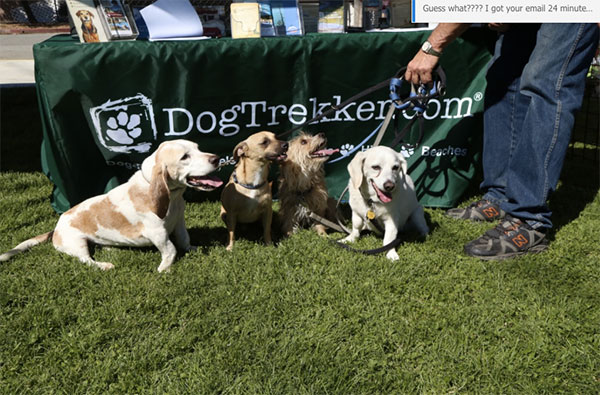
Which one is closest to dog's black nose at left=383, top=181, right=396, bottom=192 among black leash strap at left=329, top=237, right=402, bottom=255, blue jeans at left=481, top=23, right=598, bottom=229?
black leash strap at left=329, top=237, right=402, bottom=255

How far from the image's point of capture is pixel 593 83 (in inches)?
197

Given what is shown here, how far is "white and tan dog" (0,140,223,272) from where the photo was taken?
2.74 meters

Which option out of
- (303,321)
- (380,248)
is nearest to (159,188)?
(303,321)

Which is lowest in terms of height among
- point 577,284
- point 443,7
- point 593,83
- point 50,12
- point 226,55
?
point 577,284

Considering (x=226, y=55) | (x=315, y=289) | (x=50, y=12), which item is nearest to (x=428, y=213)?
(x=315, y=289)

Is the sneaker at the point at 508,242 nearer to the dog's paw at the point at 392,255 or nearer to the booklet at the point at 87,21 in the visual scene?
the dog's paw at the point at 392,255

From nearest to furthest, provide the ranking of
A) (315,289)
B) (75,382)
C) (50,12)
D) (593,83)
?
(75,382) < (315,289) < (593,83) < (50,12)

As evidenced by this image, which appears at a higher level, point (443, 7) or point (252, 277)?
point (443, 7)

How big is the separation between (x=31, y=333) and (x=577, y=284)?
347 cm

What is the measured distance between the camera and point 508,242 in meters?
3.18

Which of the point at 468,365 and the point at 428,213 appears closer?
the point at 468,365

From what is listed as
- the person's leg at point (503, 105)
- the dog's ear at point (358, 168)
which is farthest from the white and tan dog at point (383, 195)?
the person's leg at point (503, 105)

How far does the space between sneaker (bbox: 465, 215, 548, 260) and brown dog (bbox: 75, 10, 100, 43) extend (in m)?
3.56

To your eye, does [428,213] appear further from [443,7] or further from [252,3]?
[252,3]
